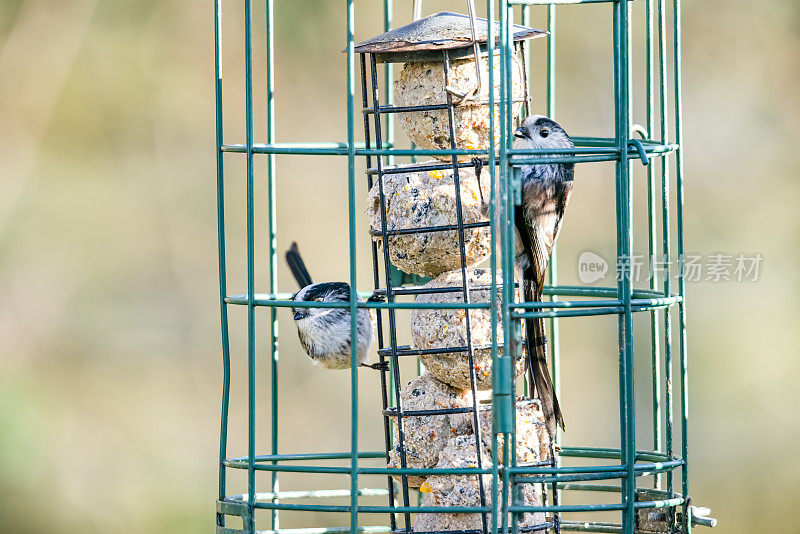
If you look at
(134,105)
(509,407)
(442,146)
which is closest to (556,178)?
(442,146)

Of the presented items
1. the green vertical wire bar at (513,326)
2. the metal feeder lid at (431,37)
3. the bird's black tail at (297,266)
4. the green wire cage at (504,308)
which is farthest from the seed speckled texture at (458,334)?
the bird's black tail at (297,266)

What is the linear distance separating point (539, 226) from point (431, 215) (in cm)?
68

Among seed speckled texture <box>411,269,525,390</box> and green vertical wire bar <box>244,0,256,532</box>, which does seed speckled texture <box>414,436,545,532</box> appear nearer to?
seed speckled texture <box>411,269,525,390</box>

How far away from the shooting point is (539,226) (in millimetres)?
4559

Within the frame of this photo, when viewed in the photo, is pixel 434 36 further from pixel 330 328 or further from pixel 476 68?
pixel 330 328

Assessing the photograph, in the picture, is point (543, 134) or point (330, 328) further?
point (330, 328)

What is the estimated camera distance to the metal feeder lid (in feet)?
13.0

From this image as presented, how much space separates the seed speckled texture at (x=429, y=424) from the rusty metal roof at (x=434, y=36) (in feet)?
3.70

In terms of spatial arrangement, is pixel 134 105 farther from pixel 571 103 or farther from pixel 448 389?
pixel 448 389

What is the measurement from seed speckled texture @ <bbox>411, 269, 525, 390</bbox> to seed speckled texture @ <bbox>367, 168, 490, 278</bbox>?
0.10 meters

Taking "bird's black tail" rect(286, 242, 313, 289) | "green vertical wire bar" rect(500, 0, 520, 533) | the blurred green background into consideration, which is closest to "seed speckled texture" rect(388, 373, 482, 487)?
"green vertical wire bar" rect(500, 0, 520, 533)

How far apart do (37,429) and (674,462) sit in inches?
201

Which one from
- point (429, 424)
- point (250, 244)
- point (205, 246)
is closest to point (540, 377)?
point (429, 424)

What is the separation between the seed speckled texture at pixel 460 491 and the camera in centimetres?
385
